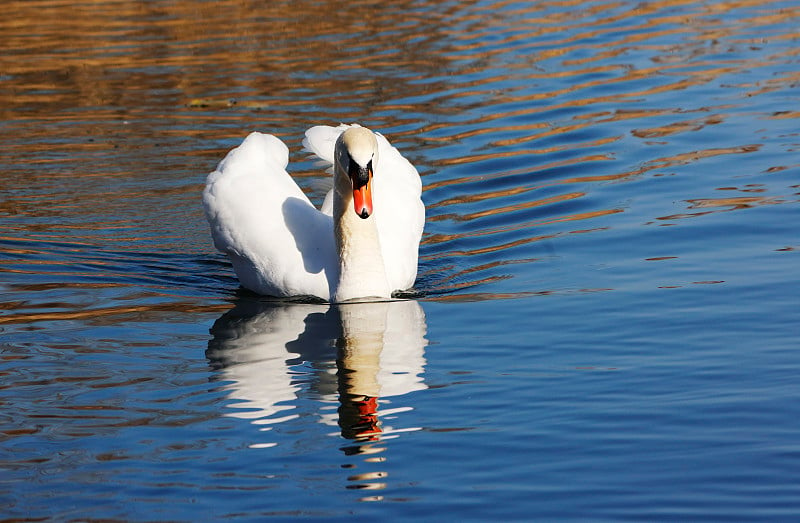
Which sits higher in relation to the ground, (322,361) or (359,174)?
(359,174)

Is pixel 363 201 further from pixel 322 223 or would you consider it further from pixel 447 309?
pixel 322 223

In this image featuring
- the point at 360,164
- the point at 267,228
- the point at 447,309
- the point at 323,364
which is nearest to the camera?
the point at 323,364

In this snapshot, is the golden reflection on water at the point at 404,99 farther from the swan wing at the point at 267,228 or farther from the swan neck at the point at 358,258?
the swan wing at the point at 267,228

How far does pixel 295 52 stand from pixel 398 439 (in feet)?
45.5

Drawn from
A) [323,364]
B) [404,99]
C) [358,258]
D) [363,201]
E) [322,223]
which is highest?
[404,99]

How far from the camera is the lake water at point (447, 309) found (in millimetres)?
5848

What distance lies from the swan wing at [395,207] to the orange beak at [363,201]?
0.87 meters

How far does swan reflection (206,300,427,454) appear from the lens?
263 inches

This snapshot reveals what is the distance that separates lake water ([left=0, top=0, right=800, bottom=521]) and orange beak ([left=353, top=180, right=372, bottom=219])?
2.35ft

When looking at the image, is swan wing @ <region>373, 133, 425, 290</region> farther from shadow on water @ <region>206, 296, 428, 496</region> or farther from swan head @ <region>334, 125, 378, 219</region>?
swan head @ <region>334, 125, 378, 219</region>

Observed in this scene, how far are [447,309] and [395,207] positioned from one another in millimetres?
1145

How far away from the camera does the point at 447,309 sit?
861 centimetres

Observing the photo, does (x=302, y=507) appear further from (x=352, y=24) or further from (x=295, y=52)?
(x=352, y=24)

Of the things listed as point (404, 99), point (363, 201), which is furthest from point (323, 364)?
point (404, 99)
